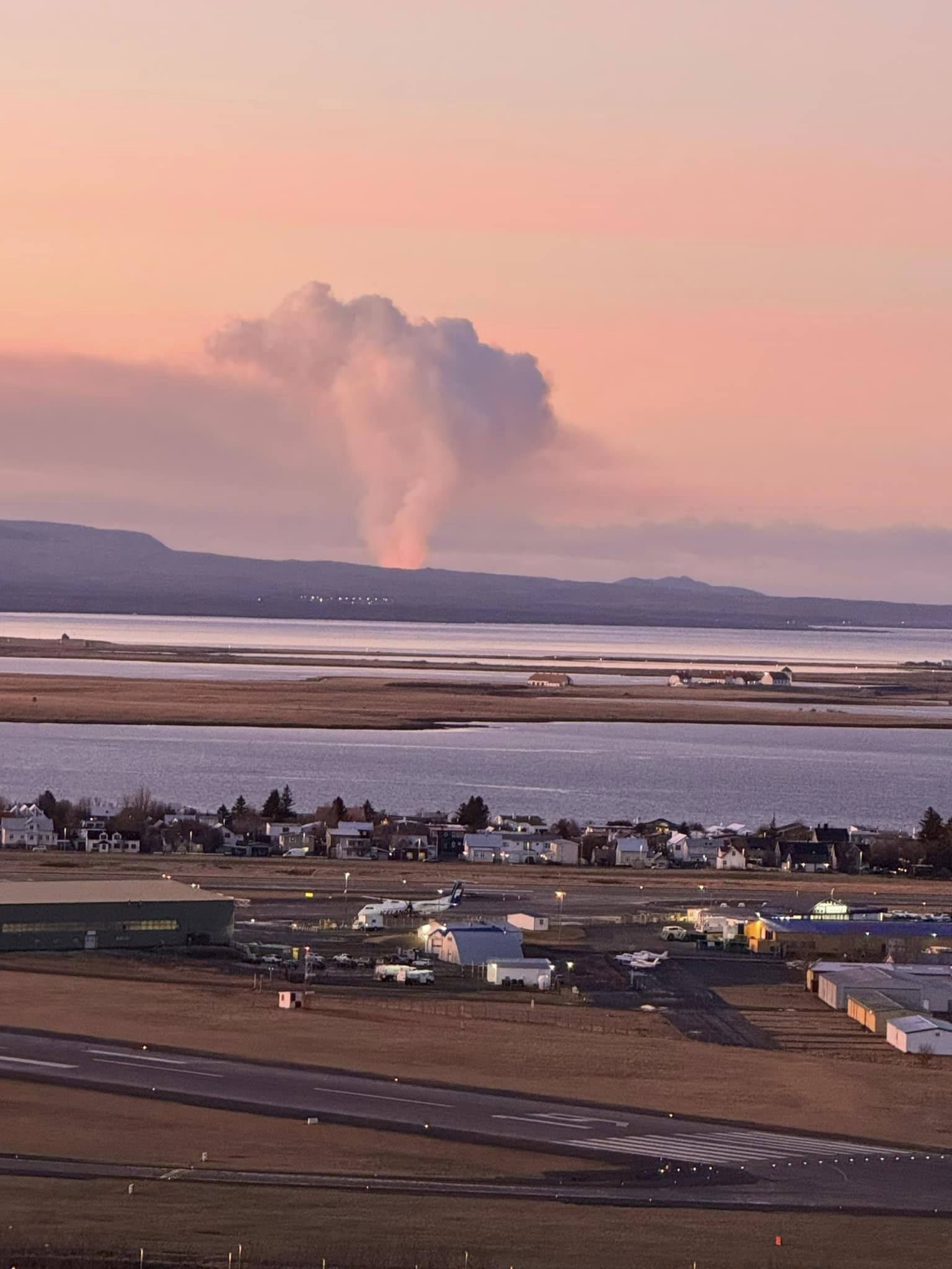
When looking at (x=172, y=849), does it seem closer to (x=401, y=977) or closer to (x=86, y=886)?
(x=86, y=886)

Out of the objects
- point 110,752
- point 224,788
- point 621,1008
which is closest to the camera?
point 621,1008

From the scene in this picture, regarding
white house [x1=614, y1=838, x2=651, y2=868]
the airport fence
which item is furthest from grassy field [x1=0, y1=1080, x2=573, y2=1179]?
white house [x1=614, y1=838, x2=651, y2=868]

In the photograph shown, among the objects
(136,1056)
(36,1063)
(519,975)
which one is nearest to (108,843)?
(519,975)

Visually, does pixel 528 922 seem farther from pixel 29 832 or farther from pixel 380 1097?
pixel 29 832

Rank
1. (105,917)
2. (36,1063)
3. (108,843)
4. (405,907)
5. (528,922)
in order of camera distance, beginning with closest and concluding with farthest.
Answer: (36,1063) → (105,917) → (528,922) → (405,907) → (108,843)

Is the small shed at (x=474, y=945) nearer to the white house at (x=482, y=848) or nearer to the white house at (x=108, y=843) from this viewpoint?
the white house at (x=482, y=848)

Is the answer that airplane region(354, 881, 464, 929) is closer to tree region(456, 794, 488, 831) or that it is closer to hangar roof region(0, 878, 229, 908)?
hangar roof region(0, 878, 229, 908)

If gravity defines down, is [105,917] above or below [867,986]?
above

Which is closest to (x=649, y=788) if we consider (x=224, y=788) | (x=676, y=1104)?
(x=224, y=788)
